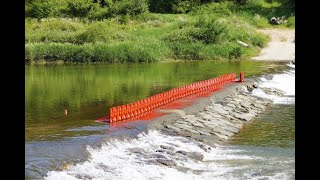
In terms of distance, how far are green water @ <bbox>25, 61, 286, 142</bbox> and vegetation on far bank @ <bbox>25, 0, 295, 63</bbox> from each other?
3354mm

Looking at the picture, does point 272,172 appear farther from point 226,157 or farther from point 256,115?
point 256,115

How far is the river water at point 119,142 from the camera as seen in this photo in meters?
14.0

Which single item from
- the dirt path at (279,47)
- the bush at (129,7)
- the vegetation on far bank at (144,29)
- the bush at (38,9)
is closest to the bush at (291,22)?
the vegetation on far bank at (144,29)

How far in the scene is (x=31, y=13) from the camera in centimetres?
6950

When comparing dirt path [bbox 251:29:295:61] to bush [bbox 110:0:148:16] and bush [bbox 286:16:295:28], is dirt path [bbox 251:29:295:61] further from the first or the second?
bush [bbox 110:0:148:16]

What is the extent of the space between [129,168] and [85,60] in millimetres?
38807

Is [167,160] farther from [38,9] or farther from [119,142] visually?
[38,9]

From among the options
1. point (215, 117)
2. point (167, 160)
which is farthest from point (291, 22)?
point (167, 160)

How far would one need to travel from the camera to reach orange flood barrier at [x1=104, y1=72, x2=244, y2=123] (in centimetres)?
2012

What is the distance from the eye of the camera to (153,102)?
924 inches

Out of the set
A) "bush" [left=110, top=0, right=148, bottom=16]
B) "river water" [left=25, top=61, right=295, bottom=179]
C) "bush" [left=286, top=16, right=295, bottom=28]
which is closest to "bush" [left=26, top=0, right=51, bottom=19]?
"bush" [left=110, top=0, right=148, bottom=16]

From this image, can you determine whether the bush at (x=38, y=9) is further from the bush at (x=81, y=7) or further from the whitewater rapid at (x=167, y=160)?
the whitewater rapid at (x=167, y=160)

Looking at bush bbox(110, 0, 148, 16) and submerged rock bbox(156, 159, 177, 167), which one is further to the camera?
bush bbox(110, 0, 148, 16)

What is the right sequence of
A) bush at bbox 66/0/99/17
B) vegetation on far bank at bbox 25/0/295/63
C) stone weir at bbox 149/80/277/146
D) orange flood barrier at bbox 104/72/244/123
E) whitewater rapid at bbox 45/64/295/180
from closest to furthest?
1. whitewater rapid at bbox 45/64/295/180
2. stone weir at bbox 149/80/277/146
3. orange flood barrier at bbox 104/72/244/123
4. vegetation on far bank at bbox 25/0/295/63
5. bush at bbox 66/0/99/17
